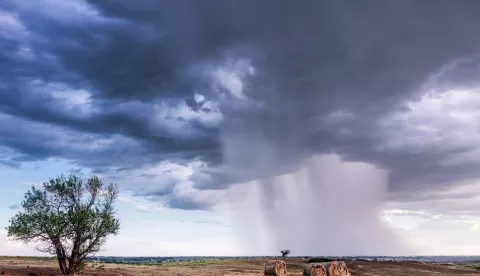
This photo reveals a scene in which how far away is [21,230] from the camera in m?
53.1

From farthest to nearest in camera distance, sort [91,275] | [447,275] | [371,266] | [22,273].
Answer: [371,266]
[447,275]
[91,275]
[22,273]

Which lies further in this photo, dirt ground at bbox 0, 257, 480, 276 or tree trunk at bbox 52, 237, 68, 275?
dirt ground at bbox 0, 257, 480, 276

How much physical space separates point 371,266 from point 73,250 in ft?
211

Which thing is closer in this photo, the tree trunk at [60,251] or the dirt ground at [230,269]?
the tree trunk at [60,251]

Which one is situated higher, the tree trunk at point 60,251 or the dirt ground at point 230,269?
the tree trunk at point 60,251

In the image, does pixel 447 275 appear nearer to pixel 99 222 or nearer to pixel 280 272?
pixel 280 272

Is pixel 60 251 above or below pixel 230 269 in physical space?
above

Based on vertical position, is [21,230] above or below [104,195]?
below

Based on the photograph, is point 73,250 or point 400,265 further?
point 400,265

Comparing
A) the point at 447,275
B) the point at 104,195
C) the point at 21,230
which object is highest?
the point at 104,195

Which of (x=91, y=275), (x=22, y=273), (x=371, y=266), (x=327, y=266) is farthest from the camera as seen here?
(x=371, y=266)

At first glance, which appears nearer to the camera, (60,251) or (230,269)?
(60,251)

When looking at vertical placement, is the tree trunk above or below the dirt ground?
above

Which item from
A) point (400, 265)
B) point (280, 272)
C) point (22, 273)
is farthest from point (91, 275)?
point (400, 265)
